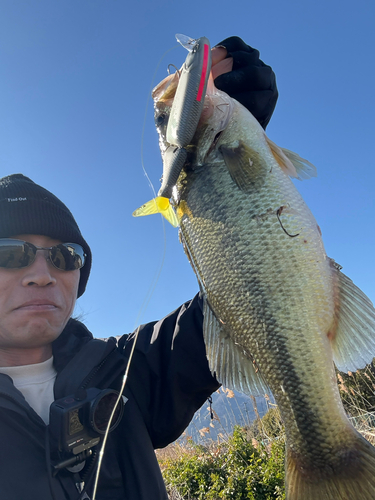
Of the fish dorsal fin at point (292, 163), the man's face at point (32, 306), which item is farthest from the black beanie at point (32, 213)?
the fish dorsal fin at point (292, 163)

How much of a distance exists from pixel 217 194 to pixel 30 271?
136 centimetres

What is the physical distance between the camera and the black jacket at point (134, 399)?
5.46 feet

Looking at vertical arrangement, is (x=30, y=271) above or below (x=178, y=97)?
below

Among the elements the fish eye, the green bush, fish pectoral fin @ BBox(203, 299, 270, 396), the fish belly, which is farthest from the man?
the green bush

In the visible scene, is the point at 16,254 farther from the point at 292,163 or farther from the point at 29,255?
the point at 292,163

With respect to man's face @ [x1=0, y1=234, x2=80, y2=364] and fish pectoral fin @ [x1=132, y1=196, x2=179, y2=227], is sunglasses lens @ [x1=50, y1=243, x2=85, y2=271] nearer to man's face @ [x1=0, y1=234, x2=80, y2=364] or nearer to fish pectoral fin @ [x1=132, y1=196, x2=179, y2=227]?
man's face @ [x1=0, y1=234, x2=80, y2=364]

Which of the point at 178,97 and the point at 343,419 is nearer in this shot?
the point at 343,419

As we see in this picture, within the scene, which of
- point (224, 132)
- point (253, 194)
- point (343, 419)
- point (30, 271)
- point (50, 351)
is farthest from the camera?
point (50, 351)

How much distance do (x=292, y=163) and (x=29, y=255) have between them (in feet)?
5.95

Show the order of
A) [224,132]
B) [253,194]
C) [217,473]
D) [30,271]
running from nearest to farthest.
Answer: [253,194] < [224,132] < [30,271] < [217,473]

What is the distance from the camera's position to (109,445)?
1.92m

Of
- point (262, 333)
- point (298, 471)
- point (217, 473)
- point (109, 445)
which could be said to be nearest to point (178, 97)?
point (262, 333)

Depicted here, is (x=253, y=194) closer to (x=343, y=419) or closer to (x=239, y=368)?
(x=239, y=368)

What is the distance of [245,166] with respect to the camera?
66.8 inches
